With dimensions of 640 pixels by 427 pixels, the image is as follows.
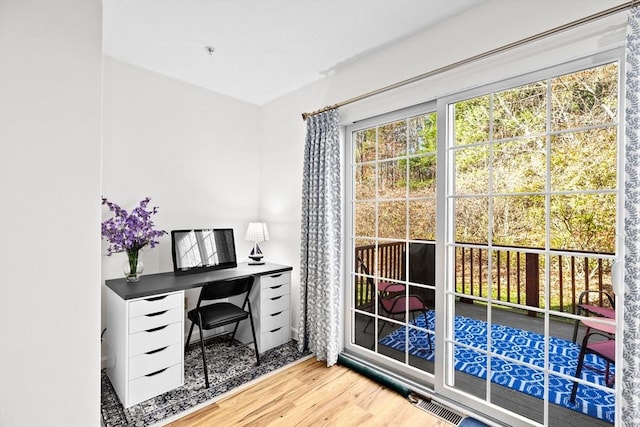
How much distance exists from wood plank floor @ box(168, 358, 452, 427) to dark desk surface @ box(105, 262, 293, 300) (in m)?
0.83

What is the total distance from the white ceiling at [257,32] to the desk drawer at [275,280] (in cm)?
187

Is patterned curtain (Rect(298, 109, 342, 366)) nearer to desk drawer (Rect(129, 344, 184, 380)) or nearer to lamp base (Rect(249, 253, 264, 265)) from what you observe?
lamp base (Rect(249, 253, 264, 265))

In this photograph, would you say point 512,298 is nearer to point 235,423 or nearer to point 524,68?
point 524,68

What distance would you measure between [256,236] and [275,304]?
73 cm

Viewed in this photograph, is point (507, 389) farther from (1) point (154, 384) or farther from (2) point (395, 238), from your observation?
(1) point (154, 384)

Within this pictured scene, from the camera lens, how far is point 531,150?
1854 millimetres

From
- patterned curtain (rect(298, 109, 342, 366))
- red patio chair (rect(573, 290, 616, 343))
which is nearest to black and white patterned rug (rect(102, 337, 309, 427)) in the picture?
patterned curtain (rect(298, 109, 342, 366))

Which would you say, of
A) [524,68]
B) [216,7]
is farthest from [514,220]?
[216,7]

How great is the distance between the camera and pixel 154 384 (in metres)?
2.08

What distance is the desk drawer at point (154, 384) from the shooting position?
200cm

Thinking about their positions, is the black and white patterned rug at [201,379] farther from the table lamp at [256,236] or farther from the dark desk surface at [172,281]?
the table lamp at [256,236]

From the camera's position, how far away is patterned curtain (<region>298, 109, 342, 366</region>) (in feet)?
8.55

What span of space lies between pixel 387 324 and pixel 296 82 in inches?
93.9

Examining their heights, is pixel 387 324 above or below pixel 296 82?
below
